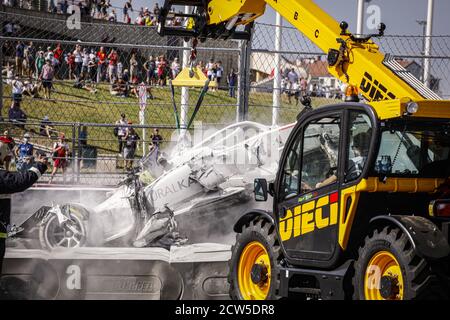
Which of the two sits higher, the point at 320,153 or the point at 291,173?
the point at 320,153

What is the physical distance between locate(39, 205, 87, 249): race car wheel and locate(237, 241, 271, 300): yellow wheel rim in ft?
9.13

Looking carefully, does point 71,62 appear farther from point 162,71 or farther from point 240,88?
point 240,88

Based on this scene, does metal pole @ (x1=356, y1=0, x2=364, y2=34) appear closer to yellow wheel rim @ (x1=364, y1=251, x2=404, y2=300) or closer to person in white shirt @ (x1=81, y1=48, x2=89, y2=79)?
person in white shirt @ (x1=81, y1=48, x2=89, y2=79)

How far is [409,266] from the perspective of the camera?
650cm

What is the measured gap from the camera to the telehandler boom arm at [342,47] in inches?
302

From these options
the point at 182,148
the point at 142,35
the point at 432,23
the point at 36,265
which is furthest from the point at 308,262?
the point at 432,23

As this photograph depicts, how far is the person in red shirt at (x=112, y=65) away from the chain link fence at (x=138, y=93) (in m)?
0.02

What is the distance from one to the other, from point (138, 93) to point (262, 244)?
193 inches

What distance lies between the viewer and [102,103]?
1295cm

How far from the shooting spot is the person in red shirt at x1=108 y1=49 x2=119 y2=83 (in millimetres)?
13509

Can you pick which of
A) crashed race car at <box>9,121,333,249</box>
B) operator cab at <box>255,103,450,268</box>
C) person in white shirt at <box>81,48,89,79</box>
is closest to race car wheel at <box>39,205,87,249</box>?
crashed race car at <box>9,121,333,249</box>

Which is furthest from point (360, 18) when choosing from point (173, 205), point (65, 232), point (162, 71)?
point (65, 232)

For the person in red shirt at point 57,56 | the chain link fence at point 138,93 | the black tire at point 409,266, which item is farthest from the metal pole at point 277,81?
the black tire at point 409,266

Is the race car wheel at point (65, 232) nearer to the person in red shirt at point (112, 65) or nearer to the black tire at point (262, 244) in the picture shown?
the black tire at point (262, 244)
